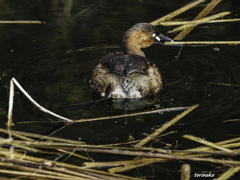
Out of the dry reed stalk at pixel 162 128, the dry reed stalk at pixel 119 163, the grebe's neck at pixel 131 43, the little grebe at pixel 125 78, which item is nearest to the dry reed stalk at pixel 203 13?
the grebe's neck at pixel 131 43

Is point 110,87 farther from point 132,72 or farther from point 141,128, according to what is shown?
point 141,128

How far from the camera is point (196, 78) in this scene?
5.18 m

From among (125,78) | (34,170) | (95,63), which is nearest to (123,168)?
Result: (34,170)

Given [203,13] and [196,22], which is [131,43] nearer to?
[196,22]

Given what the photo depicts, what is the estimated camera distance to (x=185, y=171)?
10.0ft

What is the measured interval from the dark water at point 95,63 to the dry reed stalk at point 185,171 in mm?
76

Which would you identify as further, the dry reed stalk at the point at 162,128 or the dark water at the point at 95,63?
the dark water at the point at 95,63

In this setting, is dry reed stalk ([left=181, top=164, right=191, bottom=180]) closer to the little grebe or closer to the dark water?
the dark water

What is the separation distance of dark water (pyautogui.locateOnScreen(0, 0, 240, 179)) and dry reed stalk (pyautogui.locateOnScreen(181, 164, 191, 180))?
76 millimetres

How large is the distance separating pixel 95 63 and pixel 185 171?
10.4 feet

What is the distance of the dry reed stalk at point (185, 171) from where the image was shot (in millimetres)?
3014

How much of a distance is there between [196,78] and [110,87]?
1.30m

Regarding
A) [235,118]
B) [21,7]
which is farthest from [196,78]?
[21,7]

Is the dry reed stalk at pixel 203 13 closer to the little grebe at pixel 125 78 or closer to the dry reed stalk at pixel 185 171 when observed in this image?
the little grebe at pixel 125 78
